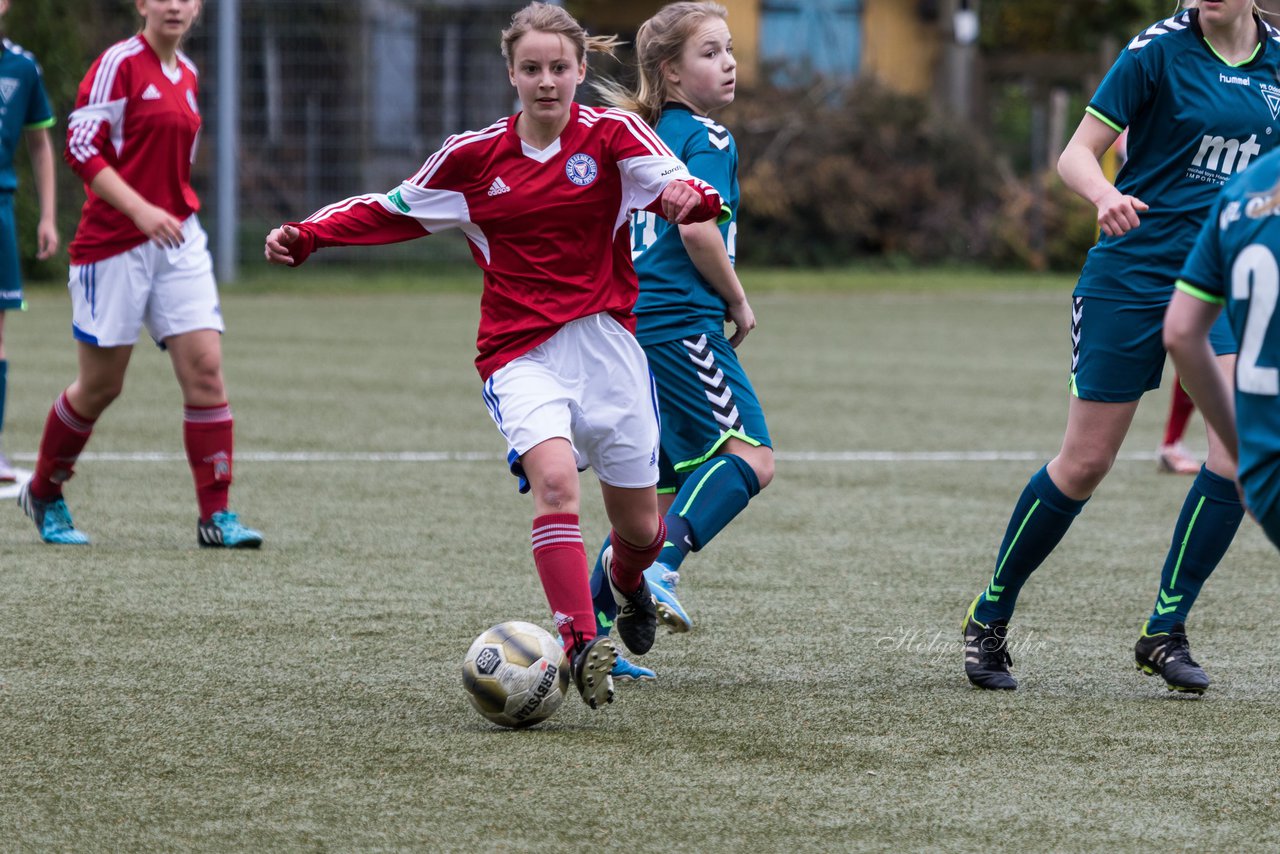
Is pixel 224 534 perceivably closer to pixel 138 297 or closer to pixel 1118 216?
pixel 138 297

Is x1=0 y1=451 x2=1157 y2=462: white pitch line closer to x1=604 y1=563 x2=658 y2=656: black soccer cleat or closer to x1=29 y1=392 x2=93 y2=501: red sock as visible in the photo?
x1=29 y1=392 x2=93 y2=501: red sock

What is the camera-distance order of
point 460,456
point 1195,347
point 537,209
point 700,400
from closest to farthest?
point 1195,347, point 537,209, point 700,400, point 460,456

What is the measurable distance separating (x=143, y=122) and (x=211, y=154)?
51.5 ft

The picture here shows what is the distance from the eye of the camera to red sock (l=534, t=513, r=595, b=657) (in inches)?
176

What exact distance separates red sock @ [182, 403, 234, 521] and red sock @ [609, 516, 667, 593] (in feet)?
8.03

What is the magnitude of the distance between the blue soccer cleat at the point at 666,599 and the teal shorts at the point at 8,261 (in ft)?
13.6

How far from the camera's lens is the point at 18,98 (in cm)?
809

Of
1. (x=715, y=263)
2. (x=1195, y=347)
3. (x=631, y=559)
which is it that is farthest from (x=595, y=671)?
(x=1195, y=347)

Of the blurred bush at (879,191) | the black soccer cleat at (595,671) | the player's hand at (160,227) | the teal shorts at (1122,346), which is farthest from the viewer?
the blurred bush at (879,191)

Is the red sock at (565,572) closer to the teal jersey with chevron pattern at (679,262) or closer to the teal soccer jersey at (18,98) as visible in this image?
the teal jersey with chevron pattern at (679,262)

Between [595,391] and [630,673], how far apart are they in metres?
0.83

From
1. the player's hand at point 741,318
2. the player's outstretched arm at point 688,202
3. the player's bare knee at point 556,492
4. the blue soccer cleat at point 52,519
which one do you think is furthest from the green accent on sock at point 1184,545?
the blue soccer cleat at point 52,519

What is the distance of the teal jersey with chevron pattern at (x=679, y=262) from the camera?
5102mm

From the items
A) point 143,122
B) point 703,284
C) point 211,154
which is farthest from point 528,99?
point 211,154
